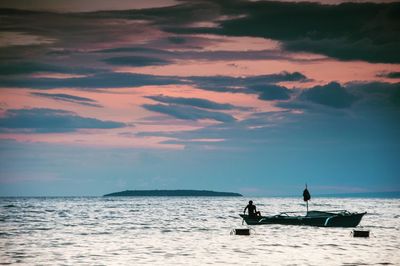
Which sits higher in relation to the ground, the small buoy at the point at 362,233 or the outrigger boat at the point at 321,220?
the outrigger boat at the point at 321,220

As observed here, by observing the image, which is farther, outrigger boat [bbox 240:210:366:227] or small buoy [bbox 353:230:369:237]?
outrigger boat [bbox 240:210:366:227]

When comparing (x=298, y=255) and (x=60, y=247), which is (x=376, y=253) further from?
(x=60, y=247)

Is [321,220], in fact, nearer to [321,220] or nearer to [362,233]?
[321,220]

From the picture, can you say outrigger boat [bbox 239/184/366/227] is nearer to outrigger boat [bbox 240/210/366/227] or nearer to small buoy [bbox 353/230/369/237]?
outrigger boat [bbox 240/210/366/227]

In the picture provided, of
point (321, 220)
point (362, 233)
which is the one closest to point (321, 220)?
point (321, 220)

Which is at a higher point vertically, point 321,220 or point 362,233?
point 321,220

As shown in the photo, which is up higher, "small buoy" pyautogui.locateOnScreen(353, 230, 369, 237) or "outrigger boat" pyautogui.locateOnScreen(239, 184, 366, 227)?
"outrigger boat" pyautogui.locateOnScreen(239, 184, 366, 227)

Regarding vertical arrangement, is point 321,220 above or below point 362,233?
above

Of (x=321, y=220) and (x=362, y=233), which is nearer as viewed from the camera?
(x=362, y=233)

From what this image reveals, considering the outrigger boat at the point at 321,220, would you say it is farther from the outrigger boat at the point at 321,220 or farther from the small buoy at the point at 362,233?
the small buoy at the point at 362,233

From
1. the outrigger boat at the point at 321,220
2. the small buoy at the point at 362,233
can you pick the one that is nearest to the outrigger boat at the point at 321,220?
the outrigger boat at the point at 321,220

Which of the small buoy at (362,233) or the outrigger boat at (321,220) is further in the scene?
the outrigger boat at (321,220)

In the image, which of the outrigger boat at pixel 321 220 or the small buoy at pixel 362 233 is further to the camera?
the outrigger boat at pixel 321 220

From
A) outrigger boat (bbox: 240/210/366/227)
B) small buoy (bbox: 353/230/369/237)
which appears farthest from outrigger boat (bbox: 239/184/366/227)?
small buoy (bbox: 353/230/369/237)
